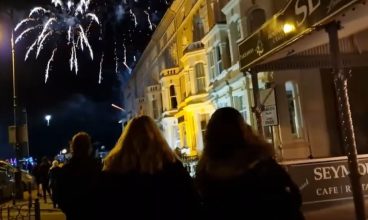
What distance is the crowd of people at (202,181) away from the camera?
9.91ft

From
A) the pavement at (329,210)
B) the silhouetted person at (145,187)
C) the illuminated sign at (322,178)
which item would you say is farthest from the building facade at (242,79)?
the silhouetted person at (145,187)

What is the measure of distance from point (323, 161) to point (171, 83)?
29.2 m

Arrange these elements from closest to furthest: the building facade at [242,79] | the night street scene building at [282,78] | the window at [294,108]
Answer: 1. the night street scene building at [282,78]
2. the building facade at [242,79]
3. the window at [294,108]

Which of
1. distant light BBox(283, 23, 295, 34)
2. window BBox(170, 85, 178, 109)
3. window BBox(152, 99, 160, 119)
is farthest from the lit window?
distant light BBox(283, 23, 295, 34)

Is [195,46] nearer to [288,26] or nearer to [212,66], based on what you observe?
[212,66]

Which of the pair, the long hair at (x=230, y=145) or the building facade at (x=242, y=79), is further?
the building facade at (x=242, y=79)

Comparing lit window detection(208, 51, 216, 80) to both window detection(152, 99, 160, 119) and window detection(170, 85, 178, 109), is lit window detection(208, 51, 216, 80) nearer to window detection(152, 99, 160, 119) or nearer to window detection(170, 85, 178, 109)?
window detection(170, 85, 178, 109)

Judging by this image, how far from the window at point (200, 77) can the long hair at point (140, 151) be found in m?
28.0

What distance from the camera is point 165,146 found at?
3.50 m

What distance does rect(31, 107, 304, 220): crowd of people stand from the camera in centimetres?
302

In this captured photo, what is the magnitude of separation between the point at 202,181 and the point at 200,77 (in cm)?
2853

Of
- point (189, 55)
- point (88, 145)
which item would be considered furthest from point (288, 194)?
point (189, 55)

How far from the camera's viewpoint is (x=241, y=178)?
9.98 ft

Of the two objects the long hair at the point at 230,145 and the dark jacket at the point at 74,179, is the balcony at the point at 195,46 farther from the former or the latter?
the long hair at the point at 230,145
